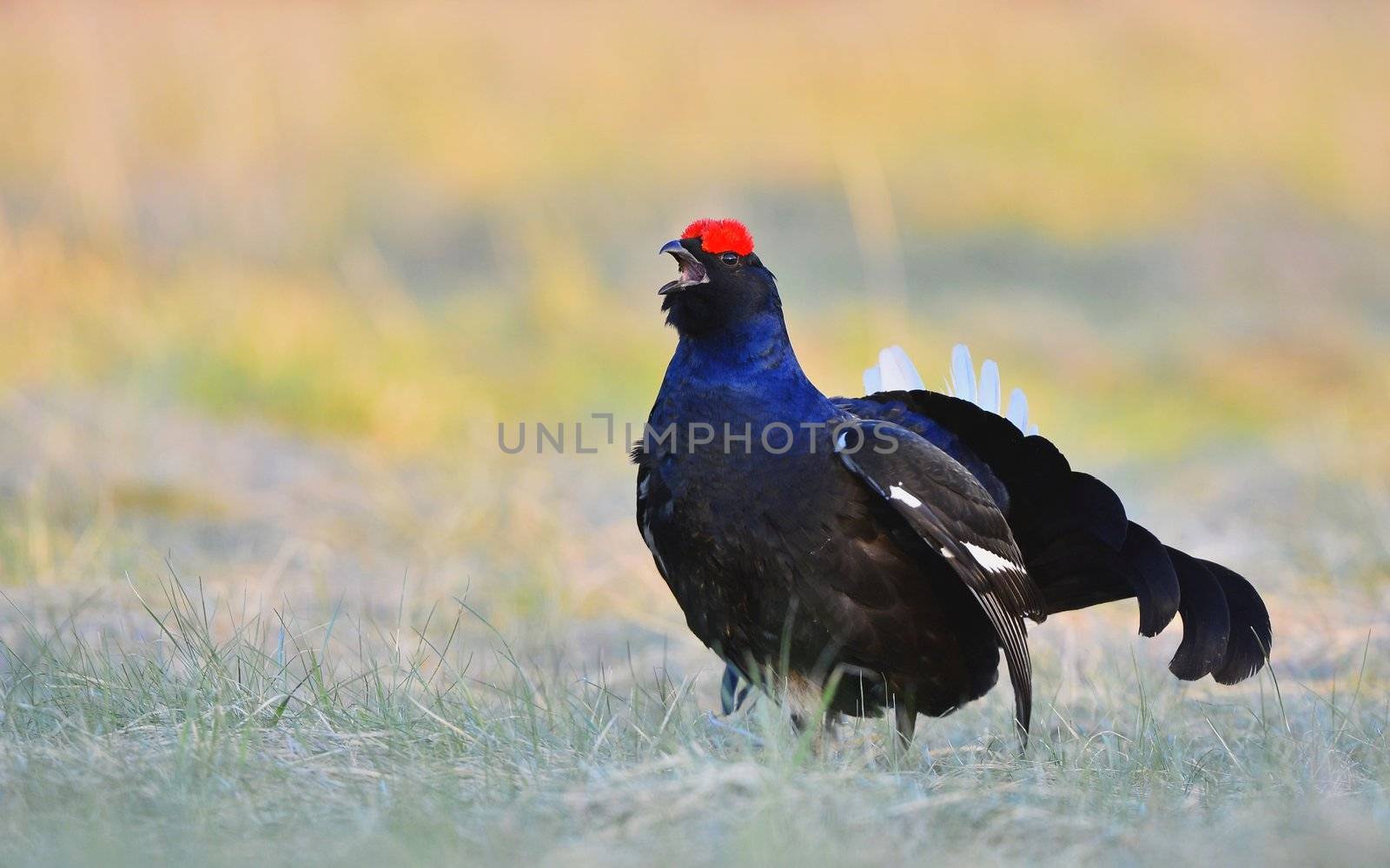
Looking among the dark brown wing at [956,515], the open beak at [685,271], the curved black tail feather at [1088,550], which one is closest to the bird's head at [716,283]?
the open beak at [685,271]

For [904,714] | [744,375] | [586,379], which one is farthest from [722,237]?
[586,379]

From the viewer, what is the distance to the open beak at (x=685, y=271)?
11.5 ft

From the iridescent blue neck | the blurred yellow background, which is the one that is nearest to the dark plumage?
the iridescent blue neck

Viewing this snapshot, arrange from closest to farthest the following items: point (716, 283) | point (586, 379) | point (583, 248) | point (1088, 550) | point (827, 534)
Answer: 1. point (827, 534)
2. point (716, 283)
3. point (1088, 550)
4. point (586, 379)
5. point (583, 248)

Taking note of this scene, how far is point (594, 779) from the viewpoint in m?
2.93

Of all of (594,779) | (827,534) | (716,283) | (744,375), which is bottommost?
(594,779)

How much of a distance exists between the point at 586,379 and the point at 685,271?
5379 mm

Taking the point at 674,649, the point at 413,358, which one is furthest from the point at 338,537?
the point at 413,358

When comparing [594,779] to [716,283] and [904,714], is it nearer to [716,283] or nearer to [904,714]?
[904,714]

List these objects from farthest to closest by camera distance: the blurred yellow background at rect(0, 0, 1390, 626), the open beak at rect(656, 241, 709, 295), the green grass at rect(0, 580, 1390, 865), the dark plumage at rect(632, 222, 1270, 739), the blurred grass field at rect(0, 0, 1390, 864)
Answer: the blurred yellow background at rect(0, 0, 1390, 626) → the open beak at rect(656, 241, 709, 295) → the dark plumage at rect(632, 222, 1270, 739) → the blurred grass field at rect(0, 0, 1390, 864) → the green grass at rect(0, 580, 1390, 865)

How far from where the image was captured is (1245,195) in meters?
13.8

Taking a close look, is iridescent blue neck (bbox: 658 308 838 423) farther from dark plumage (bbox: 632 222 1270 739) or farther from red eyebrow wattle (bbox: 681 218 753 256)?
red eyebrow wattle (bbox: 681 218 753 256)

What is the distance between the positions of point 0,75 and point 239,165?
9.88 ft

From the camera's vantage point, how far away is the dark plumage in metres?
3.39
